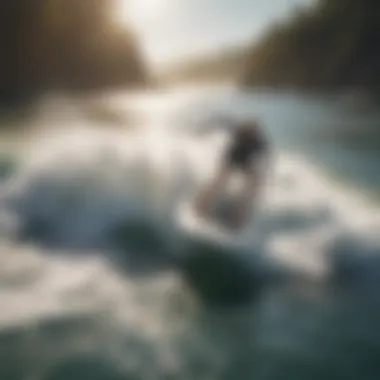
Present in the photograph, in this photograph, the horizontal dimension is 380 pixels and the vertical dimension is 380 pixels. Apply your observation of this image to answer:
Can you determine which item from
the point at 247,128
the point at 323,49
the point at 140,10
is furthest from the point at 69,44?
the point at 323,49

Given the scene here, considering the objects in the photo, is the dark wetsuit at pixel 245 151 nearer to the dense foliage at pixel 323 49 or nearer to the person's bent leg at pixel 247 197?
the person's bent leg at pixel 247 197

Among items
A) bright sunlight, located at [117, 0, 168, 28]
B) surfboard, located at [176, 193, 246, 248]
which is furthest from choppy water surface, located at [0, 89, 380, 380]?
bright sunlight, located at [117, 0, 168, 28]

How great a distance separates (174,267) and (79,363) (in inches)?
10.7

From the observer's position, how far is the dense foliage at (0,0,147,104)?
4.33 feet

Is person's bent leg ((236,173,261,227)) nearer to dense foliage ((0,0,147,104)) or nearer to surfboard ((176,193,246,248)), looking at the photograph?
surfboard ((176,193,246,248))

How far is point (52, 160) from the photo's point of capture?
4.33 ft

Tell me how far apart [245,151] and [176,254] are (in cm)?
26

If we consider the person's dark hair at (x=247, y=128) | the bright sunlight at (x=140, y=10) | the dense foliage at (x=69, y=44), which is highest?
the bright sunlight at (x=140, y=10)

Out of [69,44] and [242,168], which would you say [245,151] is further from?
[69,44]

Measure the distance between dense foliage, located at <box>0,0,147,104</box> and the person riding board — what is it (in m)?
0.25

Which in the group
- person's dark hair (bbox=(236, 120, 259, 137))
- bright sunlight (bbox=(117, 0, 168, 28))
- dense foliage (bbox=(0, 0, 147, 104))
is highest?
bright sunlight (bbox=(117, 0, 168, 28))

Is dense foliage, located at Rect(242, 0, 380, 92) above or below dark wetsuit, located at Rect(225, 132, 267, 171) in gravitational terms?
above

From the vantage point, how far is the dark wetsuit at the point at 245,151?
131 cm

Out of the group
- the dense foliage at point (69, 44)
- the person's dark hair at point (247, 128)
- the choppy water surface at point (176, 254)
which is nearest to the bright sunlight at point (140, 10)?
the dense foliage at point (69, 44)
